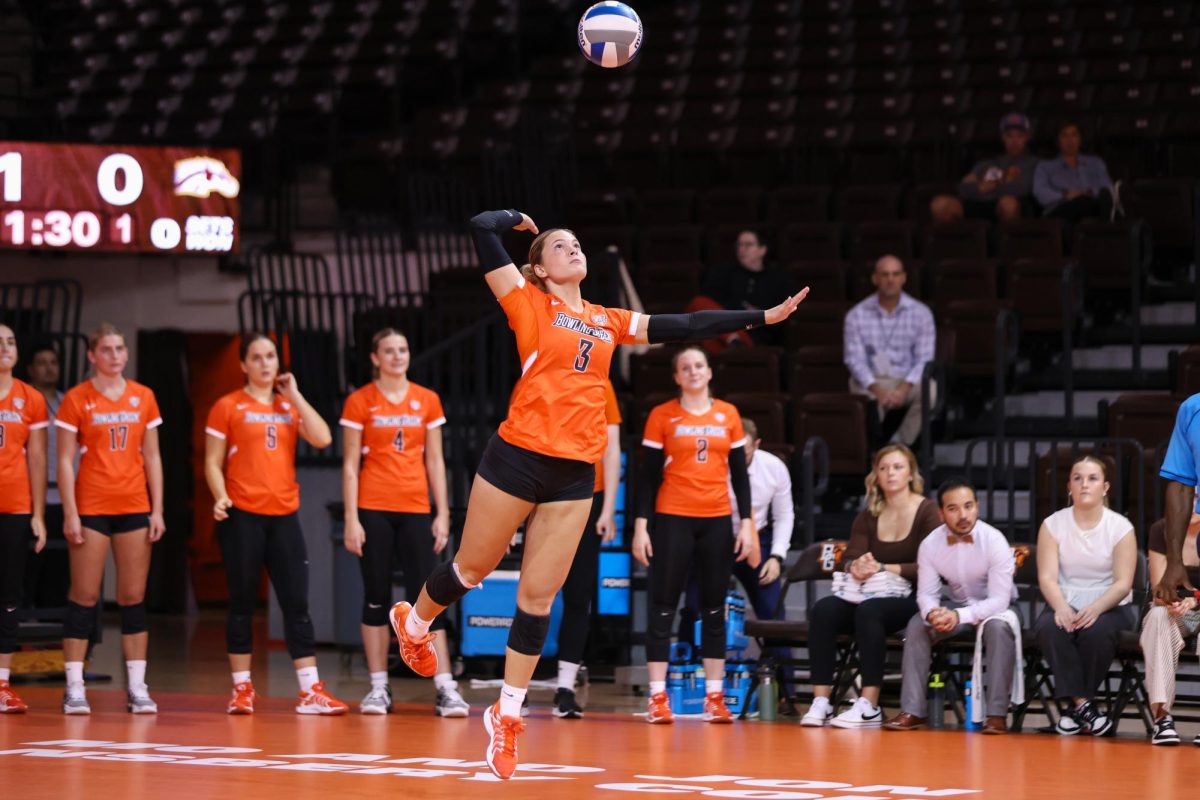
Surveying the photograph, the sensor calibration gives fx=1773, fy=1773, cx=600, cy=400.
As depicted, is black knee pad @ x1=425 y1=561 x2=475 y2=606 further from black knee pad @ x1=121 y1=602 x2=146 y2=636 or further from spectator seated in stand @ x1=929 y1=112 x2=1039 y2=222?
spectator seated in stand @ x1=929 y1=112 x2=1039 y2=222

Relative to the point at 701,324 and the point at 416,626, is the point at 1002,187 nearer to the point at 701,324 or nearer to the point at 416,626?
the point at 701,324

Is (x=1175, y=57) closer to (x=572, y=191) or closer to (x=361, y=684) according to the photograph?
(x=572, y=191)

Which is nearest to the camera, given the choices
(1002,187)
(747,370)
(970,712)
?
(970,712)

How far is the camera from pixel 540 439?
6.03m

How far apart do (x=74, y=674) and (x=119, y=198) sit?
5.26 m

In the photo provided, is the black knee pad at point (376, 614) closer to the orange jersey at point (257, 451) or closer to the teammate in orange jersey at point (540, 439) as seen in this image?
the orange jersey at point (257, 451)

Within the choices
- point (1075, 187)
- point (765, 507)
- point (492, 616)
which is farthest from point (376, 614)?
point (1075, 187)

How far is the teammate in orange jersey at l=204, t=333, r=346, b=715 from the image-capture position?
8484 mm

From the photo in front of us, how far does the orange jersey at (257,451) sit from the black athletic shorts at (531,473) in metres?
2.67

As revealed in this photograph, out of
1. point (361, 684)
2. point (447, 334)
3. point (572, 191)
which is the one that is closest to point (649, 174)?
A: point (572, 191)

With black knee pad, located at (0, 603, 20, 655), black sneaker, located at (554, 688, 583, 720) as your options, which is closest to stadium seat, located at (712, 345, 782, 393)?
black sneaker, located at (554, 688, 583, 720)

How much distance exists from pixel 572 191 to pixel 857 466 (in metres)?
4.80

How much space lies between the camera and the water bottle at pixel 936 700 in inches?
329

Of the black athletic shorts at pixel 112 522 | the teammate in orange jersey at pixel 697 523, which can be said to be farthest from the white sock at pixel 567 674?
the black athletic shorts at pixel 112 522
